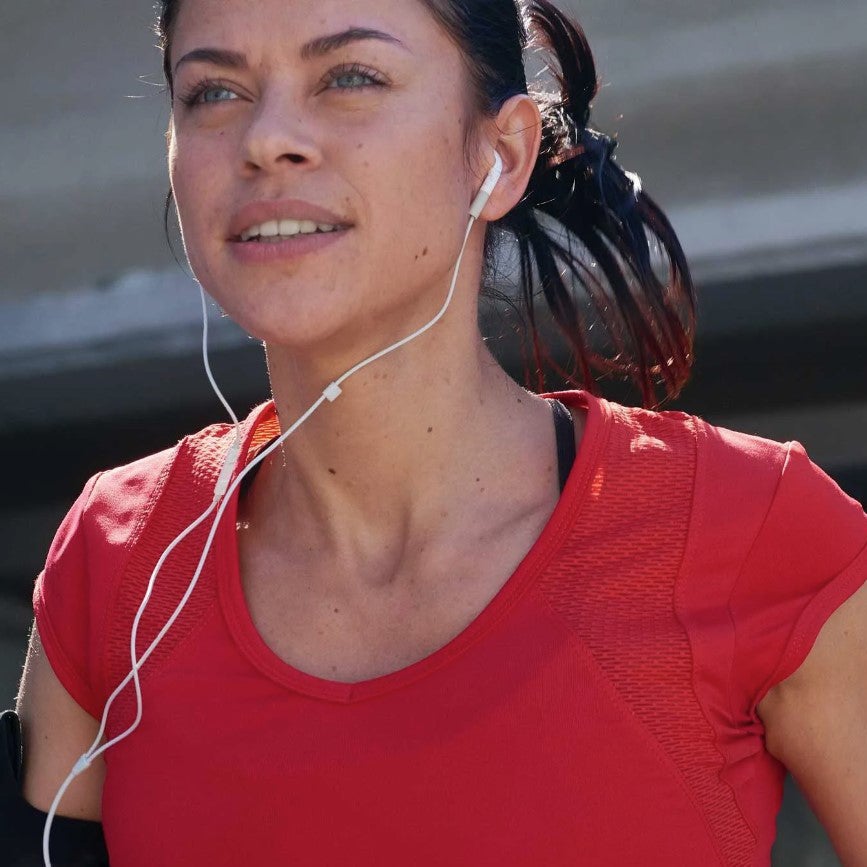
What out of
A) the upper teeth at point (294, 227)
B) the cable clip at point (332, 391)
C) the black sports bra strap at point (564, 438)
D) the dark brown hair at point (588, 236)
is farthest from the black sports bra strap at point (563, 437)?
the upper teeth at point (294, 227)

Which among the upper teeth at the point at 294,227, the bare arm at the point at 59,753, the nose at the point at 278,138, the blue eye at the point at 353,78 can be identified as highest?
the blue eye at the point at 353,78

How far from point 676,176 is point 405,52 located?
1.17m

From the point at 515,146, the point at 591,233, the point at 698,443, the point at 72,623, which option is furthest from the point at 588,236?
the point at 72,623

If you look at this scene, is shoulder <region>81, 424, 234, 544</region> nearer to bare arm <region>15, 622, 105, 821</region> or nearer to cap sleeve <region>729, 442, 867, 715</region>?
bare arm <region>15, 622, 105, 821</region>

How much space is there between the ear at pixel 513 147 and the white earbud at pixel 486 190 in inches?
0.7

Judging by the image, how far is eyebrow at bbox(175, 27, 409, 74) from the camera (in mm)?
1557

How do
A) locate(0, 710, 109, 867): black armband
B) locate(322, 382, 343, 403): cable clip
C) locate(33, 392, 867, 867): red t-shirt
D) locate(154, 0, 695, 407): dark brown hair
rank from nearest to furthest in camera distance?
locate(33, 392, 867, 867): red t-shirt
locate(322, 382, 343, 403): cable clip
locate(0, 710, 109, 867): black armband
locate(154, 0, 695, 407): dark brown hair

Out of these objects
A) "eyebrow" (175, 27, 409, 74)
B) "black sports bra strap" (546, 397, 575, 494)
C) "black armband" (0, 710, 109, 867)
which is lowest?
"black armband" (0, 710, 109, 867)

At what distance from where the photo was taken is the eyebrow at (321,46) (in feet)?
5.11

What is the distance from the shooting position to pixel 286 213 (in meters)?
1.52

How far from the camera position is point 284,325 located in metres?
1.52

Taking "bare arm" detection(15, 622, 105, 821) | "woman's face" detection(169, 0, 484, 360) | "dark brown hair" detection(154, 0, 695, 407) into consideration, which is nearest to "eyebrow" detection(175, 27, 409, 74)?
"woman's face" detection(169, 0, 484, 360)

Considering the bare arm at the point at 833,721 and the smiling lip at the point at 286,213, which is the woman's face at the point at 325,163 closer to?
the smiling lip at the point at 286,213

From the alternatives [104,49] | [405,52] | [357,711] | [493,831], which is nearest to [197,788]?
[357,711]
